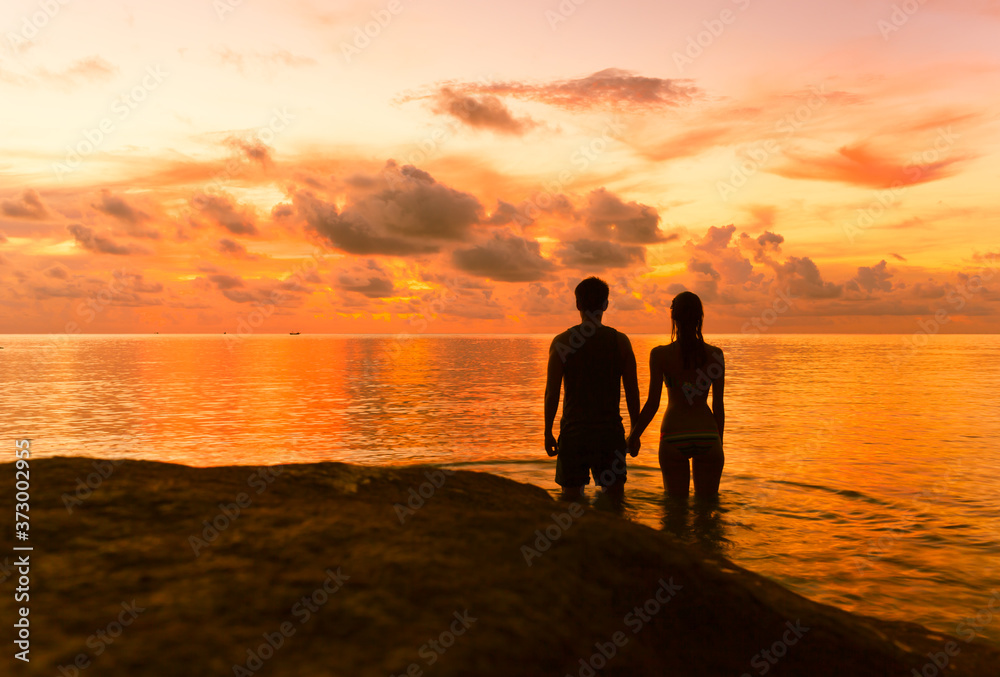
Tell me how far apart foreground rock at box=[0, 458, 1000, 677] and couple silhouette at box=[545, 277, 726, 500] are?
299 cm

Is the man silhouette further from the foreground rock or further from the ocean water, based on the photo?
the foreground rock

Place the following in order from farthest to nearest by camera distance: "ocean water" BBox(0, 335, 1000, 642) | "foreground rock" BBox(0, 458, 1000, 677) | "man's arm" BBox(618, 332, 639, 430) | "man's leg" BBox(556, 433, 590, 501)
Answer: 1. "ocean water" BBox(0, 335, 1000, 642)
2. "man's leg" BBox(556, 433, 590, 501)
3. "man's arm" BBox(618, 332, 639, 430)
4. "foreground rock" BBox(0, 458, 1000, 677)

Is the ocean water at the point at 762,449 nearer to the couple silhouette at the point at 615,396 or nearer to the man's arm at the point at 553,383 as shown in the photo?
the couple silhouette at the point at 615,396

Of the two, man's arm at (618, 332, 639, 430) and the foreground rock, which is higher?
man's arm at (618, 332, 639, 430)

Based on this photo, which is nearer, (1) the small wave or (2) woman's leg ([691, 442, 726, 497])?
(2) woman's leg ([691, 442, 726, 497])

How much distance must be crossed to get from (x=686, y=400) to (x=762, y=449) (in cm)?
1004

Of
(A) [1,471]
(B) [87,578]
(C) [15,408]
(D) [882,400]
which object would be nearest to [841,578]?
(B) [87,578]

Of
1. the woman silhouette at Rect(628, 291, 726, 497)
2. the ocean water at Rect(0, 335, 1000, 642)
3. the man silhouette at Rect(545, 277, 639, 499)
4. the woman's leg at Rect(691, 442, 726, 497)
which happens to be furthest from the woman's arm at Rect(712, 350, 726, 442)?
the ocean water at Rect(0, 335, 1000, 642)

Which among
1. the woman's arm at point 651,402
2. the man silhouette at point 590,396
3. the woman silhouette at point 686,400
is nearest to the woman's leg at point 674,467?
the woman silhouette at point 686,400

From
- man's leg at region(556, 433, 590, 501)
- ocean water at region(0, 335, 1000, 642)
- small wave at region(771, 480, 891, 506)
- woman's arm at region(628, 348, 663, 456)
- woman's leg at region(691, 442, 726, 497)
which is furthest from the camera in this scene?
small wave at region(771, 480, 891, 506)

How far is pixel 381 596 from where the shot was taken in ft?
8.51

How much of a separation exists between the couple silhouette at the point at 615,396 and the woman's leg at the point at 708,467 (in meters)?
0.01

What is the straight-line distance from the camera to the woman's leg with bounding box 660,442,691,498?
7.47 meters

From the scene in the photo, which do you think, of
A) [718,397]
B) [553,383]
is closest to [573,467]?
[553,383]
